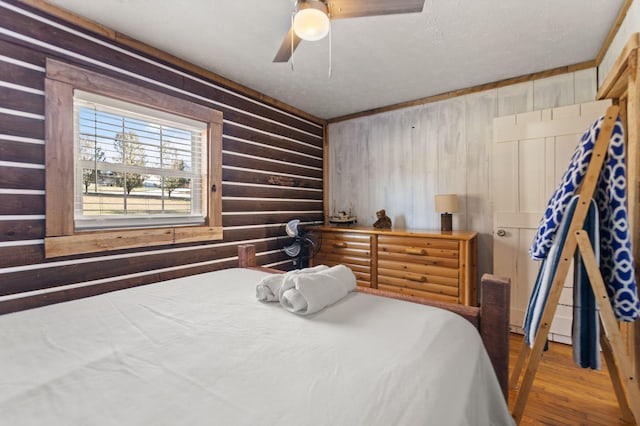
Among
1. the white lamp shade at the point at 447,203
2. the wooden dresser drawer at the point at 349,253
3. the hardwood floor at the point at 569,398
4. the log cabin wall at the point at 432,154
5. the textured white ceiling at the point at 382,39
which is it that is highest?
the textured white ceiling at the point at 382,39

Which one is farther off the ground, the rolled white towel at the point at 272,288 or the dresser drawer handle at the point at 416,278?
the rolled white towel at the point at 272,288

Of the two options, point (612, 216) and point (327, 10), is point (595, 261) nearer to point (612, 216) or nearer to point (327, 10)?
point (612, 216)

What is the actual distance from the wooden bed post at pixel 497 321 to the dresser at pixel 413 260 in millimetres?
1554

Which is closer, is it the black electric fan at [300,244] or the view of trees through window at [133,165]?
the view of trees through window at [133,165]

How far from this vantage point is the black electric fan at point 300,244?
316 centimetres

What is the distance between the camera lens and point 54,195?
1835 millimetres

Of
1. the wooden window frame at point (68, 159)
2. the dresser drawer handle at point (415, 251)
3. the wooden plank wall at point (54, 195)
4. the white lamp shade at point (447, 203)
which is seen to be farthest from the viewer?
the white lamp shade at point (447, 203)

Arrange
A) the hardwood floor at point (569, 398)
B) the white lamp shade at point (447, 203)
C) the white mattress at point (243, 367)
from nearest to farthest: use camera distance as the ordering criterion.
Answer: the white mattress at point (243, 367) → the hardwood floor at point (569, 398) → the white lamp shade at point (447, 203)

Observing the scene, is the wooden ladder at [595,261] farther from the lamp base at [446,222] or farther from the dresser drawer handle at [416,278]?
the lamp base at [446,222]

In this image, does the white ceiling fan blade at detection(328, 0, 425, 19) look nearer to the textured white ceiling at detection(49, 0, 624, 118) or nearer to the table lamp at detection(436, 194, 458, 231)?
the textured white ceiling at detection(49, 0, 624, 118)

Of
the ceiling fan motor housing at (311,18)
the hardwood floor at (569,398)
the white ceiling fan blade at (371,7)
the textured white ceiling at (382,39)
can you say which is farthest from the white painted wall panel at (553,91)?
the ceiling fan motor housing at (311,18)

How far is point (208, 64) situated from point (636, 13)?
9.70 feet

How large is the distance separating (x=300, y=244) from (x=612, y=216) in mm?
2492

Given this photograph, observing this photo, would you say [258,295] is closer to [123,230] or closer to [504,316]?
[504,316]
